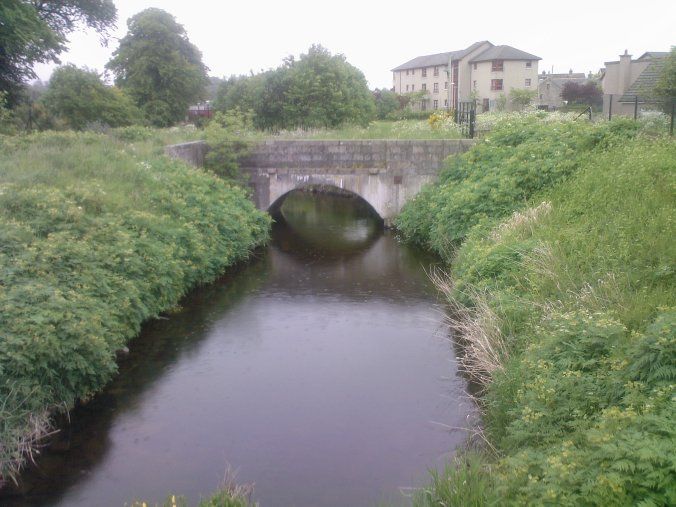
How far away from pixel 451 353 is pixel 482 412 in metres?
2.25

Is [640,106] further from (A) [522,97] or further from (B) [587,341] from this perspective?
(A) [522,97]

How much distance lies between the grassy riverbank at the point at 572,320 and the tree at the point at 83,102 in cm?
1971

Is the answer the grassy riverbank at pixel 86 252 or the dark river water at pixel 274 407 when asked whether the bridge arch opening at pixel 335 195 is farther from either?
the dark river water at pixel 274 407

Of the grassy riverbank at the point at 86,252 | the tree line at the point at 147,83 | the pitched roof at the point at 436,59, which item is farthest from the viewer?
the pitched roof at the point at 436,59

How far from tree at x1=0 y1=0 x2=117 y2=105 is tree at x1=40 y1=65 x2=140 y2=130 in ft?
9.49

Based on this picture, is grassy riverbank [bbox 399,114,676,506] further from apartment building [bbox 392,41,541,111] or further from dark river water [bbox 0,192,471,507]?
apartment building [bbox 392,41,541,111]

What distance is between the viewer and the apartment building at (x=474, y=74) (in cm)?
4909

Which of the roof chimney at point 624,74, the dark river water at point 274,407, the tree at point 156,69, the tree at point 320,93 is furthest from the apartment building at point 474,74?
the dark river water at point 274,407

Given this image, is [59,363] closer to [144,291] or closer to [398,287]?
[144,291]

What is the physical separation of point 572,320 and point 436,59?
180 feet


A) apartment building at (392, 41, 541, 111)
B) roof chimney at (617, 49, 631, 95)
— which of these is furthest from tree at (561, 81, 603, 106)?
roof chimney at (617, 49, 631, 95)

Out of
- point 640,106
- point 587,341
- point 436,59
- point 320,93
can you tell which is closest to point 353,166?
point 640,106

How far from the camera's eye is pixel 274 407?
24.8 feet

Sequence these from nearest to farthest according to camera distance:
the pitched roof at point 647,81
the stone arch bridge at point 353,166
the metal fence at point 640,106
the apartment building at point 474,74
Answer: the metal fence at point 640,106 < the stone arch bridge at point 353,166 < the pitched roof at point 647,81 < the apartment building at point 474,74
